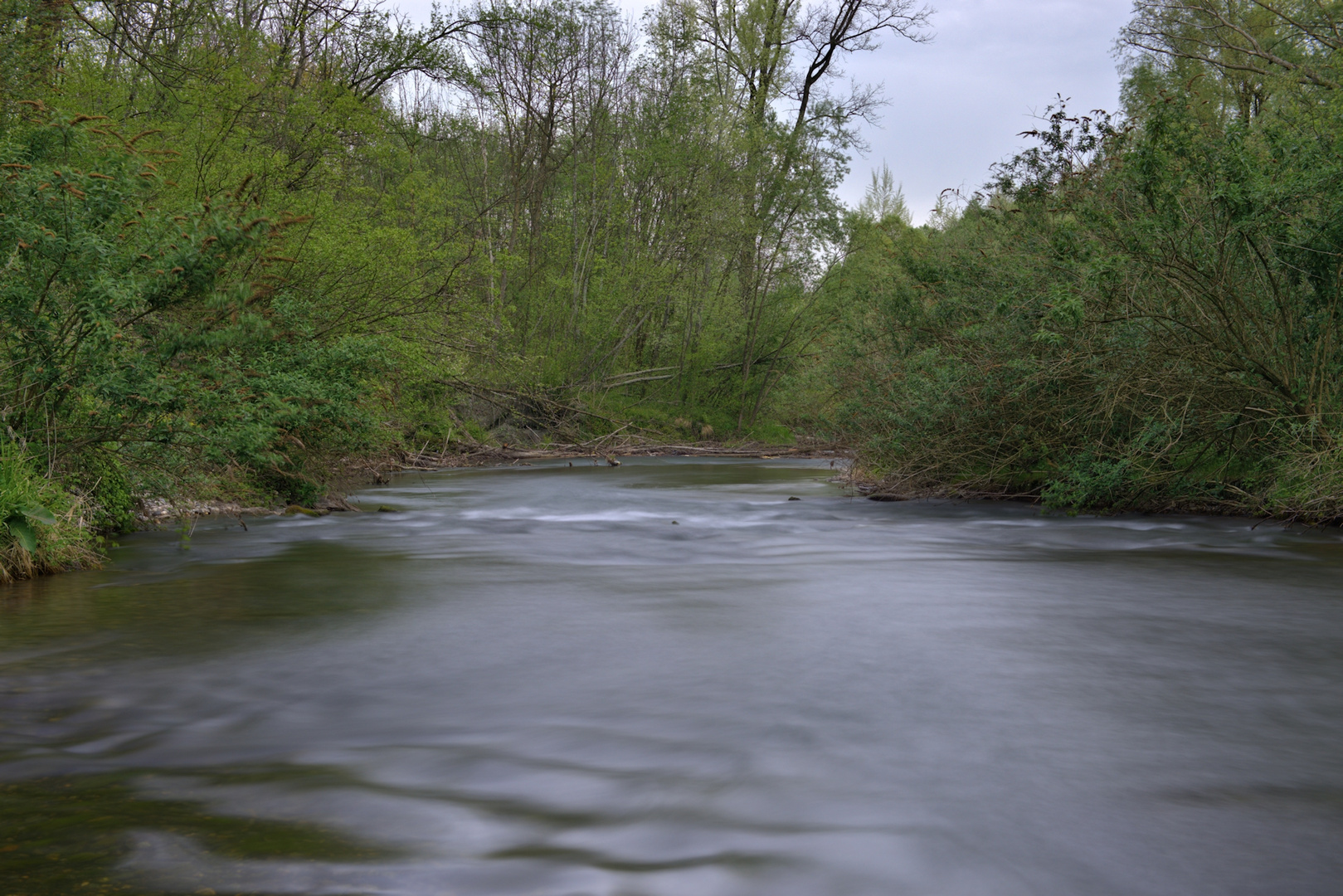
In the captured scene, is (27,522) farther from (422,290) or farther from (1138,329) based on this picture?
(1138,329)

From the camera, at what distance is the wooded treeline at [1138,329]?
1174cm

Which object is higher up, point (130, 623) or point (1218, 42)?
point (1218, 42)

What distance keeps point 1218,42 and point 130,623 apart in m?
25.8

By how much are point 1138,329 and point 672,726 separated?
32.3 ft

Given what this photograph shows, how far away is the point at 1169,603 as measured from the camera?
8672 millimetres

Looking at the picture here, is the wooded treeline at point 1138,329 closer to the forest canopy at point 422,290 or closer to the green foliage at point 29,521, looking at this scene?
the forest canopy at point 422,290

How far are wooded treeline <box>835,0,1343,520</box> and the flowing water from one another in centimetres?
236

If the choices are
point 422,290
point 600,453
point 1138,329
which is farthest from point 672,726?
point 600,453

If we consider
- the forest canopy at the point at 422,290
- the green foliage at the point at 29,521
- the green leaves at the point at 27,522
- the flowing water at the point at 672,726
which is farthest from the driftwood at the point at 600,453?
the green leaves at the point at 27,522

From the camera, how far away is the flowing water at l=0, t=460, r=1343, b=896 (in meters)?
3.57

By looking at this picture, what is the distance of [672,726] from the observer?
5.36m

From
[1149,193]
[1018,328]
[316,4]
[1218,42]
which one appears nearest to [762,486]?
[1018,328]

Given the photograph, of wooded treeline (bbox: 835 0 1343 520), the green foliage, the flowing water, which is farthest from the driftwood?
the green foliage

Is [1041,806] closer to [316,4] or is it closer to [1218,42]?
[316,4]
